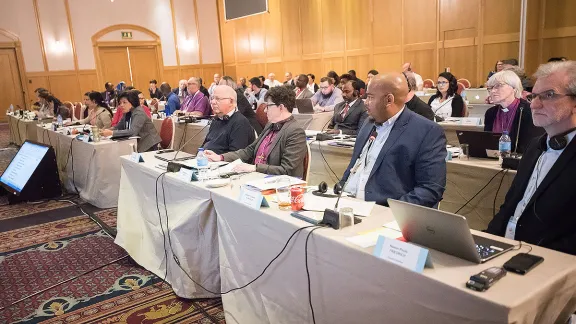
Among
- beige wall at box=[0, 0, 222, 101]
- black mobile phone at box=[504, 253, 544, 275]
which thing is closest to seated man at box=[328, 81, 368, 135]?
black mobile phone at box=[504, 253, 544, 275]

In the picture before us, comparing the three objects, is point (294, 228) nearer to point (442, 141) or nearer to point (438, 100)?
point (442, 141)

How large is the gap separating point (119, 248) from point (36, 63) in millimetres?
11457

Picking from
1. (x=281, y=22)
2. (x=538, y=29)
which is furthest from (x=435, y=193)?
(x=281, y=22)

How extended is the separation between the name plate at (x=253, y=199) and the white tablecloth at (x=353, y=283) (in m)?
0.03

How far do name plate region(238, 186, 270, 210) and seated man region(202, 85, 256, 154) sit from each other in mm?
1370

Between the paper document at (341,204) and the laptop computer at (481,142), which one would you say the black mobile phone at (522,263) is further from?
the laptop computer at (481,142)

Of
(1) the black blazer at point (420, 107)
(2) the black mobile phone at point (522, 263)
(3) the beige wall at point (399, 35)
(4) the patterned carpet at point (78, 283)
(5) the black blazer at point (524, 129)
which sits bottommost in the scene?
(4) the patterned carpet at point (78, 283)

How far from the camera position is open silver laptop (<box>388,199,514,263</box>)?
122 cm

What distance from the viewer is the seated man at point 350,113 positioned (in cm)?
459

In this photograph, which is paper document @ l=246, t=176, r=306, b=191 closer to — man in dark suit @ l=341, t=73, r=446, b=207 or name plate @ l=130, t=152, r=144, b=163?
man in dark suit @ l=341, t=73, r=446, b=207

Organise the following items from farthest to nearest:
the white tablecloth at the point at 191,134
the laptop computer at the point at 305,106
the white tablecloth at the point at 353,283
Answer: the laptop computer at the point at 305,106
the white tablecloth at the point at 191,134
the white tablecloth at the point at 353,283

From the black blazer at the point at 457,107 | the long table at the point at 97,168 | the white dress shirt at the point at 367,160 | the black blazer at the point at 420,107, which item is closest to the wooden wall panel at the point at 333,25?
the black blazer at the point at 457,107

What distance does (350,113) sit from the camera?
4688 millimetres

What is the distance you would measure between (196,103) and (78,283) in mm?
4216
